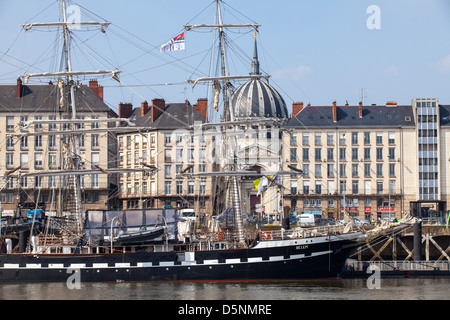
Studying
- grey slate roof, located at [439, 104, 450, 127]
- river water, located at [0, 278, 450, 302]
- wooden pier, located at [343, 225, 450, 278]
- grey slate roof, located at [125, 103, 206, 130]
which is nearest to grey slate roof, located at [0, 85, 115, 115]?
grey slate roof, located at [125, 103, 206, 130]

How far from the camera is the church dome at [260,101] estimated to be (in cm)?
14625

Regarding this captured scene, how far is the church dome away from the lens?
14625 centimetres

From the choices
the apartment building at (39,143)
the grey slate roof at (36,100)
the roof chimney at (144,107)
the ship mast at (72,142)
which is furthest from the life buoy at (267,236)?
the roof chimney at (144,107)

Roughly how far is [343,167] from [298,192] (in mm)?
6963

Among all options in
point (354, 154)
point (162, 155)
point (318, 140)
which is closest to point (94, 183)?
point (162, 155)

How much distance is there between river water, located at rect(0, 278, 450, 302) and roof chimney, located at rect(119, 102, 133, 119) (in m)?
52.4

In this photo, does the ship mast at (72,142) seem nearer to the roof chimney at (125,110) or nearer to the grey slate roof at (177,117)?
the grey slate roof at (177,117)

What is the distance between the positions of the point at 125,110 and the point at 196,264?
54.0m

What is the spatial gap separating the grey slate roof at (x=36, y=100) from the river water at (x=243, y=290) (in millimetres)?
42805

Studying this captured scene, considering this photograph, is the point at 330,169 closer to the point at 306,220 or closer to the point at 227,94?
the point at 306,220

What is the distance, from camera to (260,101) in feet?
495

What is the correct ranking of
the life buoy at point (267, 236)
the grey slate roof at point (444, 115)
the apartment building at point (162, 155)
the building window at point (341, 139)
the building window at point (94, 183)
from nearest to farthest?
1. the life buoy at point (267, 236)
2. the building window at point (94, 183)
3. the apartment building at point (162, 155)
4. the grey slate roof at point (444, 115)
5. the building window at point (341, 139)

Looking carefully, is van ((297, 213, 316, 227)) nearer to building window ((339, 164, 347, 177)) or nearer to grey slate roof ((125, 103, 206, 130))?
building window ((339, 164, 347, 177))

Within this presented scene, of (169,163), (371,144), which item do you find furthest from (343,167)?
(169,163)
